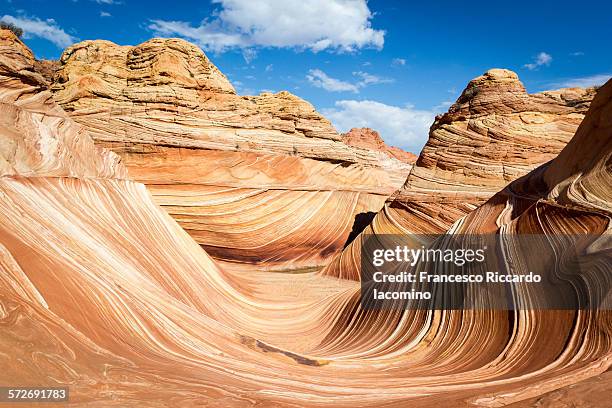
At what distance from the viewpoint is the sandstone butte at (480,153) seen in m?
10.8

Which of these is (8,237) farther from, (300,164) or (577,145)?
(300,164)

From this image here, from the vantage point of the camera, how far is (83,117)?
39.5 feet

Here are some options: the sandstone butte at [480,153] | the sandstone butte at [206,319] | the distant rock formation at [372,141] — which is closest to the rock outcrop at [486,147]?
the sandstone butte at [480,153]

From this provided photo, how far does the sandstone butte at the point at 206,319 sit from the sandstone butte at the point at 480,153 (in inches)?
141

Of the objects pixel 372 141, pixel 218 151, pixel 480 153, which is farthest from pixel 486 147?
pixel 372 141

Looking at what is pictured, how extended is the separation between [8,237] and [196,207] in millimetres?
8580

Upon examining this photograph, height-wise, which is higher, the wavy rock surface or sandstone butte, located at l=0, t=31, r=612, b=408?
the wavy rock surface

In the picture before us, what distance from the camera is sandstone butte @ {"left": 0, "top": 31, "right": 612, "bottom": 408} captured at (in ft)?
8.67

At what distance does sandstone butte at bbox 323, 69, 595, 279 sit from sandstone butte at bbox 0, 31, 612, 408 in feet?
11.7

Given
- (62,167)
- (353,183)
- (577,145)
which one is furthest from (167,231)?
(353,183)

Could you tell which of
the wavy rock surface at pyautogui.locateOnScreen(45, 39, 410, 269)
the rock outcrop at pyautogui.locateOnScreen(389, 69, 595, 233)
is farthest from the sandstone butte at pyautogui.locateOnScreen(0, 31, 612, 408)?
the wavy rock surface at pyautogui.locateOnScreen(45, 39, 410, 269)

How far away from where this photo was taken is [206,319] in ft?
14.5

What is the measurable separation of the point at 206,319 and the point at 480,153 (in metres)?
9.12

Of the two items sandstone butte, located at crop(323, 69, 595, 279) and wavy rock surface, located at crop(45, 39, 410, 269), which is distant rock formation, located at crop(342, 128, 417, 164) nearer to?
wavy rock surface, located at crop(45, 39, 410, 269)
